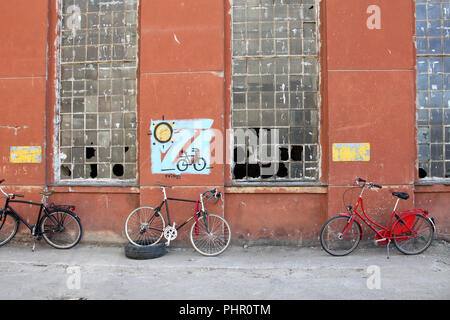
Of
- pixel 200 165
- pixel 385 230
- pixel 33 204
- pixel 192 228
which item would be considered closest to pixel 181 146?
pixel 200 165

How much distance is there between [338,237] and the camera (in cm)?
647

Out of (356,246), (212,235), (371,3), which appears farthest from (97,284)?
(371,3)

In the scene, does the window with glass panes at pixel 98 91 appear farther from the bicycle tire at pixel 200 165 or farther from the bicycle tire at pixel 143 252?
the bicycle tire at pixel 143 252

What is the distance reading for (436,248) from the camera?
656cm

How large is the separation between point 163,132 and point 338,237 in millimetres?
3679

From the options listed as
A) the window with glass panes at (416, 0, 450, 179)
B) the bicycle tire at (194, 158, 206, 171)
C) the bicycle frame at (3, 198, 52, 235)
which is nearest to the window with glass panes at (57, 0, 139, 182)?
the bicycle frame at (3, 198, 52, 235)

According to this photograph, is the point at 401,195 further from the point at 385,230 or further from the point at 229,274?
the point at 229,274

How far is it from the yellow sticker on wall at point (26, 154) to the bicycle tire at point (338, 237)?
5542 millimetres

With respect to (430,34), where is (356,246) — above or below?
below

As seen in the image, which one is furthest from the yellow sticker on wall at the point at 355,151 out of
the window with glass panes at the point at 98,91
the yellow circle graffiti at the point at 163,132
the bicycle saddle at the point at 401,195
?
the window with glass panes at the point at 98,91

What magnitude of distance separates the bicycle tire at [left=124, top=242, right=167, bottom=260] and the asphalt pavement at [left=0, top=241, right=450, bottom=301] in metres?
0.11

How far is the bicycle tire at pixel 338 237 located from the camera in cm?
633

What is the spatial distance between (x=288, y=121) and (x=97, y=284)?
4.33 m
